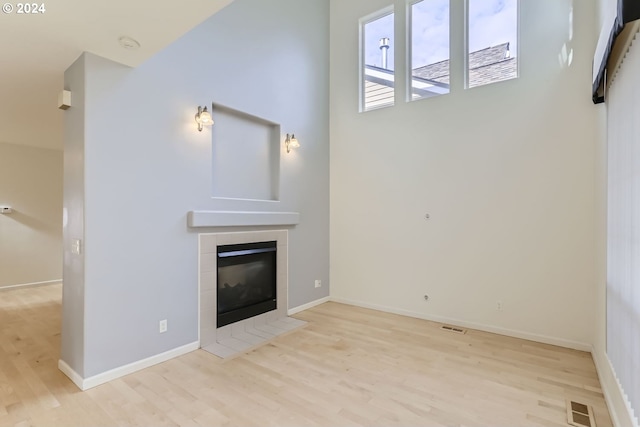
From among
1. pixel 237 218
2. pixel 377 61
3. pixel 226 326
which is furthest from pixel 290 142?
pixel 226 326

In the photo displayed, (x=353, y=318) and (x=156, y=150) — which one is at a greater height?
(x=156, y=150)

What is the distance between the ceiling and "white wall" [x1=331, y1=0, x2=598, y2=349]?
319 cm

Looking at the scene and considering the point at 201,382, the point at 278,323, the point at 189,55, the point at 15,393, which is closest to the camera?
the point at 15,393

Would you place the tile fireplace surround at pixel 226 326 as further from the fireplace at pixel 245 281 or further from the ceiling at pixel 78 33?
the ceiling at pixel 78 33

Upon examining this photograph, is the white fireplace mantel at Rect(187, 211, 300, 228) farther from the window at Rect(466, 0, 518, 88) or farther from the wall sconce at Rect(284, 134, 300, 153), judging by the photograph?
the window at Rect(466, 0, 518, 88)

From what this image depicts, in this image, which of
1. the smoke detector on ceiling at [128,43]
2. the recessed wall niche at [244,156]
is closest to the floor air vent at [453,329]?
the recessed wall niche at [244,156]

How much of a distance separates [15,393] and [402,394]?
3022 millimetres

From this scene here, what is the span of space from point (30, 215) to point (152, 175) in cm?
533

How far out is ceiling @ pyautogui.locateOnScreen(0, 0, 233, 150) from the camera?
1.99 metres

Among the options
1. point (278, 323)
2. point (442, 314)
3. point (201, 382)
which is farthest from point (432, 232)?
point (201, 382)

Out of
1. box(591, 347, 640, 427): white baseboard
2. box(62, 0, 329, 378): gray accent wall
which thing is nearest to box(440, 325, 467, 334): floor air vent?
box(591, 347, 640, 427): white baseboard

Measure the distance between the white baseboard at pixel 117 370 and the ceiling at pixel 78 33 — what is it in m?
2.62

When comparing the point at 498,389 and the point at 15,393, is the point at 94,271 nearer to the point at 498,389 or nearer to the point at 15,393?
the point at 15,393

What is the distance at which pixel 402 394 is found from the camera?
2.51 m
